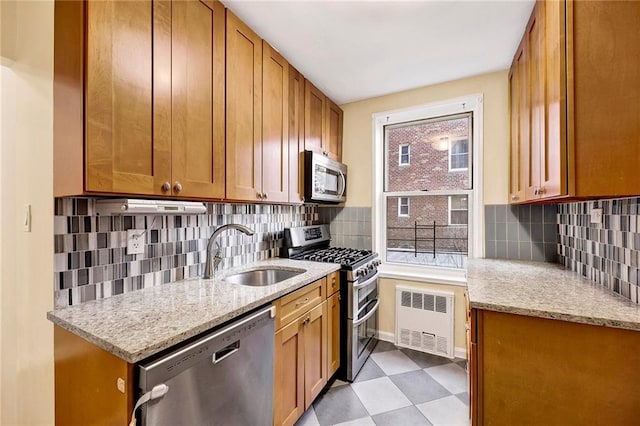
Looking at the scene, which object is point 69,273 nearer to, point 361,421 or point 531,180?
point 361,421

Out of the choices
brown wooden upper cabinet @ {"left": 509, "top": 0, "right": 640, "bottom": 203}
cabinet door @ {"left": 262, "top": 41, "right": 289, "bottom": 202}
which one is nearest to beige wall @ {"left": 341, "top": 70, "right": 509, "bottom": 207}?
cabinet door @ {"left": 262, "top": 41, "right": 289, "bottom": 202}

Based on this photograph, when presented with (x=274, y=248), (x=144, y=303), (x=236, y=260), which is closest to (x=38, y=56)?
(x=144, y=303)

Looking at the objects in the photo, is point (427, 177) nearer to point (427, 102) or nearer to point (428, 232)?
point (428, 232)

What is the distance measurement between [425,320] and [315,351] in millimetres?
1263

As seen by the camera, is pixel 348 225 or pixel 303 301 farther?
pixel 348 225

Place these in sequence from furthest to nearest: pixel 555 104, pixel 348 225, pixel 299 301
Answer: pixel 348 225 < pixel 299 301 < pixel 555 104

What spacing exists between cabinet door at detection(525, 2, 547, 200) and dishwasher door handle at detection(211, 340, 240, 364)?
1.70 metres

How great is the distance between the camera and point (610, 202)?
147 cm

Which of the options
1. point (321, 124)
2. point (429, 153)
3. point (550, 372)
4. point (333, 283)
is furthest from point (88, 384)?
point (429, 153)

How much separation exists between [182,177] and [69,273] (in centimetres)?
61

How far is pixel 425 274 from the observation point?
2734 mm

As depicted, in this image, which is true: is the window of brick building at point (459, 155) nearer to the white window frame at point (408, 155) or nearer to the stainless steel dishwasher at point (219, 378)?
the white window frame at point (408, 155)

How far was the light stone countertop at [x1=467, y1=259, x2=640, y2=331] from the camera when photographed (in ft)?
3.72

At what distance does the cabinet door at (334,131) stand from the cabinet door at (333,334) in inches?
56.4
